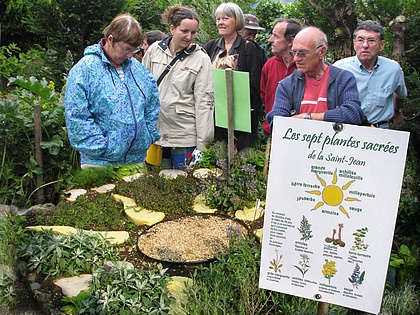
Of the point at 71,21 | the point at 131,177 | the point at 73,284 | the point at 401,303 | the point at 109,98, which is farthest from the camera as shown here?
the point at 71,21

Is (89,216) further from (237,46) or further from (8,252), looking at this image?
(237,46)

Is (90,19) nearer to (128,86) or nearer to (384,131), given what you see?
(128,86)

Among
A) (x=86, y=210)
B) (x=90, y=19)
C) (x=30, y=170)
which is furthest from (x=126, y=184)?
(x=90, y=19)

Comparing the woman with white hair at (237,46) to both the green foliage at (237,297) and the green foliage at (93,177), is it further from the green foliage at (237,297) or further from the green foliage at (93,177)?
the green foliage at (237,297)

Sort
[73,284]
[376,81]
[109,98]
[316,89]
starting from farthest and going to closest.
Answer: [376,81] → [109,98] → [316,89] → [73,284]

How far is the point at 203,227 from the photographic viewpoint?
13.0 ft

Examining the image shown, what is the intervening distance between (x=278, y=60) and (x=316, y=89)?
1.30m

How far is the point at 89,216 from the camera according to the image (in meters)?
4.07

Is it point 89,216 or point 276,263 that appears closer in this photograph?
point 276,263

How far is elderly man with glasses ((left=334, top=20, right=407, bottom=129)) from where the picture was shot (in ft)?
14.0

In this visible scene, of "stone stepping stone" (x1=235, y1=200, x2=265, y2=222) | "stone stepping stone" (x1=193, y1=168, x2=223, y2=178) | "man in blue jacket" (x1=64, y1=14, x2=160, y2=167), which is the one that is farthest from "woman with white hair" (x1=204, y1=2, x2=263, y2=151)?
"stone stepping stone" (x1=235, y1=200, x2=265, y2=222)

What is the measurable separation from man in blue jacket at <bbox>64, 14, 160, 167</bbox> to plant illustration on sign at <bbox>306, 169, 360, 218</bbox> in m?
2.08

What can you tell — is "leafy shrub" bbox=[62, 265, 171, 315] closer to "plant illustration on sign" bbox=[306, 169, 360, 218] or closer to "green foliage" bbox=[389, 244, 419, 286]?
"plant illustration on sign" bbox=[306, 169, 360, 218]

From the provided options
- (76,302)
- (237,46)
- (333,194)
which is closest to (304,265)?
(333,194)
